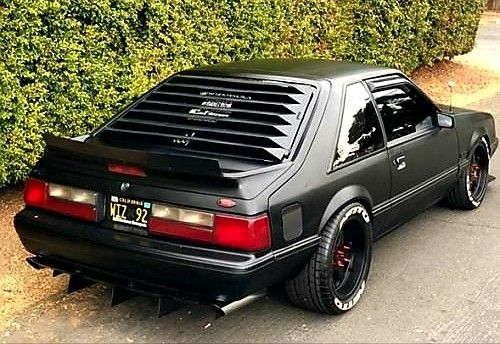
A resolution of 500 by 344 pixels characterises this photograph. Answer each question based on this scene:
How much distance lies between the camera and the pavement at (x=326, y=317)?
3762mm

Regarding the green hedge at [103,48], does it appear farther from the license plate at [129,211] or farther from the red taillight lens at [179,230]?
the red taillight lens at [179,230]

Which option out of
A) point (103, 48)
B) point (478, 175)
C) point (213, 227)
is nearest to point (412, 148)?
point (478, 175)

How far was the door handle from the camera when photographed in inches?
181

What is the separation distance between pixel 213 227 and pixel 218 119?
41.3 inches

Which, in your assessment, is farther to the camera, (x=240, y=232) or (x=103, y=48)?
(x=103, y=48)

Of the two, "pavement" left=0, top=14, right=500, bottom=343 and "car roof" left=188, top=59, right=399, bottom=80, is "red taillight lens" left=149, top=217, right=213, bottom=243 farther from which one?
"car roof" left=188, top=59, right=399, bottom=80

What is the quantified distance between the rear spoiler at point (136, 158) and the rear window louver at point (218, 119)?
0.50 meters

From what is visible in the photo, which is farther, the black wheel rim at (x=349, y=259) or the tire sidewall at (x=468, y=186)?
the tire sidewall at (x=468, y=186)

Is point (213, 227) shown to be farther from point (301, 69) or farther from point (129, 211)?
point (301, 69)

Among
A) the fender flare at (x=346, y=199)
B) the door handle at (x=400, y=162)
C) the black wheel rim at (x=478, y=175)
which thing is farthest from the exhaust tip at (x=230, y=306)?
the black wheel rim at (x=478, y=175)

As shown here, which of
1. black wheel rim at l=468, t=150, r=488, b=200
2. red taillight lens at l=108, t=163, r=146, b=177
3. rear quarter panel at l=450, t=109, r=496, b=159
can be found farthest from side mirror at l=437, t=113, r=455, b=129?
red taillight lens at l=108, t=163, r=146, b=177

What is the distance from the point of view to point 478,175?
6.17m

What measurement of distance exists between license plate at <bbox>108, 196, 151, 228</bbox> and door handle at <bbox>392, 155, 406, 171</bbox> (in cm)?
193

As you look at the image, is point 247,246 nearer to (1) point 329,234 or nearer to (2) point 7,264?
(1) point 329,234
